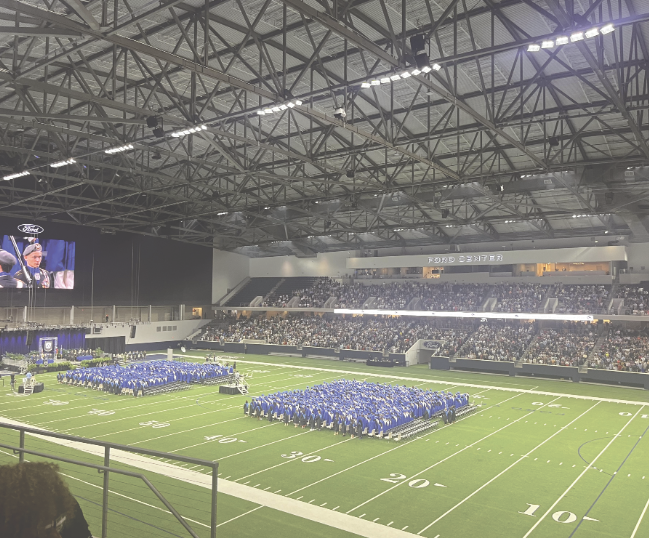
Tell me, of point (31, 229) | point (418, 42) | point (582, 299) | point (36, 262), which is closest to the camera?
point (418, 42)

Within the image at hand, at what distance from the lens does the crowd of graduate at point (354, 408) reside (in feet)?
69.5

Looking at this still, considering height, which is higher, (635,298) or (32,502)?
(635,298)

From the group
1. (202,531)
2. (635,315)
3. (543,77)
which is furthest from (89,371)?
(635,315)

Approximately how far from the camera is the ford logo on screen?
4359 centimetres

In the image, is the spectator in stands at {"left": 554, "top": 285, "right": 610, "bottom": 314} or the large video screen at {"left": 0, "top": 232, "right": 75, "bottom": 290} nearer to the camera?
the spectator in stands at {"left": 554, "top": 285, "right": 610, "bottom": 314}

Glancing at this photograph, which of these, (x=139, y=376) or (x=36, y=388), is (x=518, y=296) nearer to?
(x=139, y=376)

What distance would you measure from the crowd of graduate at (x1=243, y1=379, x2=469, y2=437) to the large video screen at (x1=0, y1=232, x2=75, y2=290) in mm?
28256

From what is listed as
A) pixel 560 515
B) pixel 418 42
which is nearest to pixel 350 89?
pixel 418 42

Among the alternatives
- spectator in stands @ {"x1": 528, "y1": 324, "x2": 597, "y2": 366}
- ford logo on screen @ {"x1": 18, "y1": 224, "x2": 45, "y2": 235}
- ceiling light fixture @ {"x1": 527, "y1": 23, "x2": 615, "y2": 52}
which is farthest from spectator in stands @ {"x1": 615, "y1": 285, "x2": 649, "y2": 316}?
ford logo on screen @ {"x1": 18, "y1": 224, "x2": 45, "y2": 235}

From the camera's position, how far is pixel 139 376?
31.4 m

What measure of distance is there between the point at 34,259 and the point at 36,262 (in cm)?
29

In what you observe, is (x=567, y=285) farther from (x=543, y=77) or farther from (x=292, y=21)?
(x=292, y=21)

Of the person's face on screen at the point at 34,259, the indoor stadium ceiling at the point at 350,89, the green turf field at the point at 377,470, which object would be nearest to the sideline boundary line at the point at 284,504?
the green turf field at the point at 377,470

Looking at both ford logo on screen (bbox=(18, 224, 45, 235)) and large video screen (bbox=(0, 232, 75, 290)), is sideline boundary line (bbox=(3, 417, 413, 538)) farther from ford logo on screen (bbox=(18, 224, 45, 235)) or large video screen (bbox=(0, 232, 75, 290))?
ford logo on screen (bbox=(18, 224, 45, 235))
